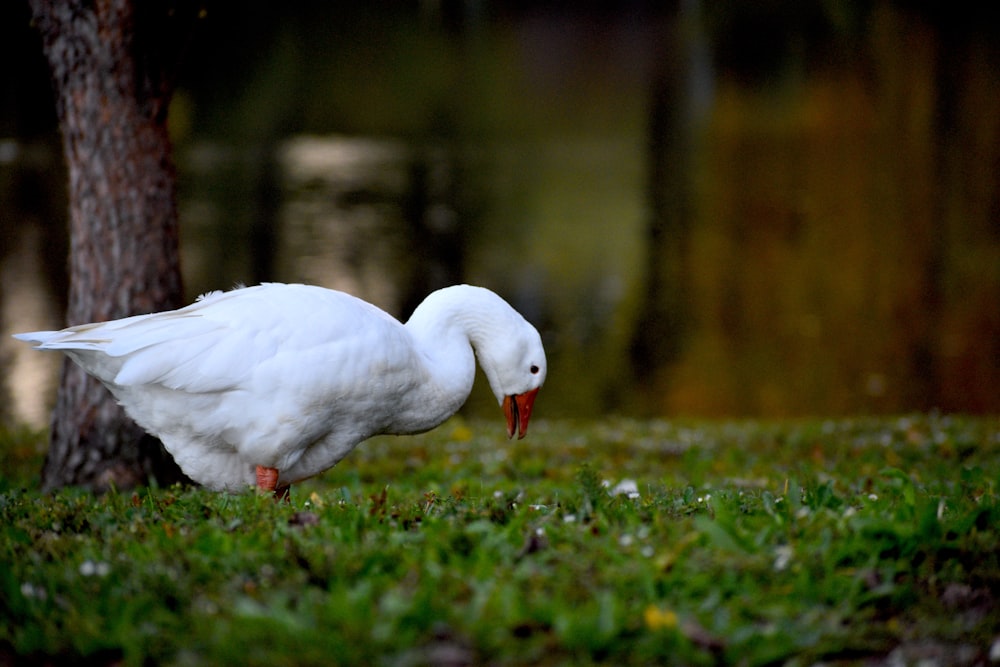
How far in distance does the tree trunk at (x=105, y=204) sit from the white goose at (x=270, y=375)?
1475 mm

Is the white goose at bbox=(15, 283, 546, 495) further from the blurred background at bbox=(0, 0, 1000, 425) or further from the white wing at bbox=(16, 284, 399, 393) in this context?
the blurred background at bbox=(0, 0, 1000, 425)

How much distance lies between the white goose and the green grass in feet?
1.09

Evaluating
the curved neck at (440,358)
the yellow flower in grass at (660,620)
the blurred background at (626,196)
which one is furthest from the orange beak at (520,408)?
the blurred background at (626,196)

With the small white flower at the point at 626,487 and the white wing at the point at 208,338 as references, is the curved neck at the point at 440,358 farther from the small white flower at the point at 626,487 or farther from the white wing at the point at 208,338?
the small white flower at the point at 626,487

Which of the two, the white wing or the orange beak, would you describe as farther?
the orange beak

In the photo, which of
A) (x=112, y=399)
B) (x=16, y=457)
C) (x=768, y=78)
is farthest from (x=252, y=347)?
(x=768, y=78)

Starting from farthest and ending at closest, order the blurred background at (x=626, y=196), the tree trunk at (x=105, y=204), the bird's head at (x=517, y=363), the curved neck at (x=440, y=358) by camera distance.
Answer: the blurred background at (x=626, y=196) < the tree trunk at (x=105, y=204) < the bird's head at (x=517, y=363) < the curved neck at (x=440, y=358)

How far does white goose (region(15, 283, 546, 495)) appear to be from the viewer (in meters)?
4.95

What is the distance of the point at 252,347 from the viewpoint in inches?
196

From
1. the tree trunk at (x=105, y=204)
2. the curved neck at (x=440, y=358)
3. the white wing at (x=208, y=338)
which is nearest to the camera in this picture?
the white wing at (x=208, y=338)

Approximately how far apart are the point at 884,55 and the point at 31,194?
3416 centimetres

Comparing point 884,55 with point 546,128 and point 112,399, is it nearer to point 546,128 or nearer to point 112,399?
point 546,128

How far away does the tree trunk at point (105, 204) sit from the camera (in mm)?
6629

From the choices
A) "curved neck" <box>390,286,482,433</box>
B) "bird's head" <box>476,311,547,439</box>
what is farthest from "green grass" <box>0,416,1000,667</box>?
"bird's head" <box>476,311,547,439</box>
